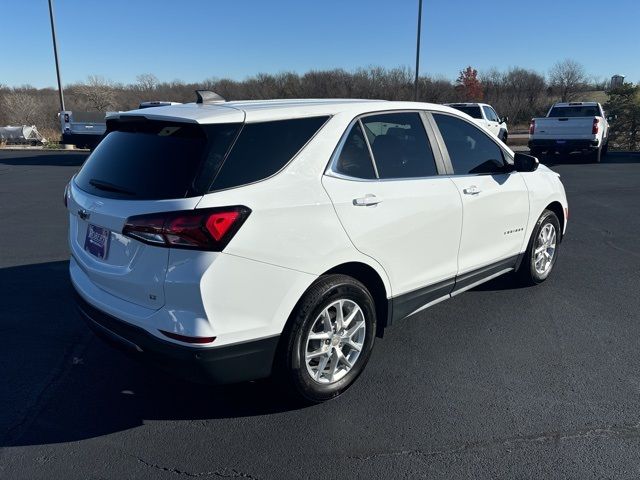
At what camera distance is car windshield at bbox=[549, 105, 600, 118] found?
59.9 ft

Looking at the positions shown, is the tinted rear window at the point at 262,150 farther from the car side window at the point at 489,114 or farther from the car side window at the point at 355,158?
the car side window at the point at 489,114

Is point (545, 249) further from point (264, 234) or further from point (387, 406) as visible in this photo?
point (264, 234)

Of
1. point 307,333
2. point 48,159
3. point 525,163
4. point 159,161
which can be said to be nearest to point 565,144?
point 525,163

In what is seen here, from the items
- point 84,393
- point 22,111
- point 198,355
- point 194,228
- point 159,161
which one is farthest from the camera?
point 22,111

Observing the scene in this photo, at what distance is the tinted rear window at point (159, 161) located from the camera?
2.63 meters

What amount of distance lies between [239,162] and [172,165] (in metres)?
0.36

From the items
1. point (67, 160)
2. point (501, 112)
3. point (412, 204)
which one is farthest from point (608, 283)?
point (501, 112)

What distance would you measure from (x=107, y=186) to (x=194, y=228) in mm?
809

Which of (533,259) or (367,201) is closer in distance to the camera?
(367,201)

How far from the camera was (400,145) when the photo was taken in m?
3.70

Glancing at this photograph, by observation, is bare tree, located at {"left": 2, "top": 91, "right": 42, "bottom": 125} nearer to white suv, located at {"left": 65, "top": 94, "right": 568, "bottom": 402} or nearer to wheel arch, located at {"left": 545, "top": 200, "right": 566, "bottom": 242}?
wheel arch, located at {"left": 545, "top": 200, "right": 566, "bottom": 242}

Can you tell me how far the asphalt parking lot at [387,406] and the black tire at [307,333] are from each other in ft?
0.42

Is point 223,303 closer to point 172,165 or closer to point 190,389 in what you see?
point 172,165

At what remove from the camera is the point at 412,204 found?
3.50m
